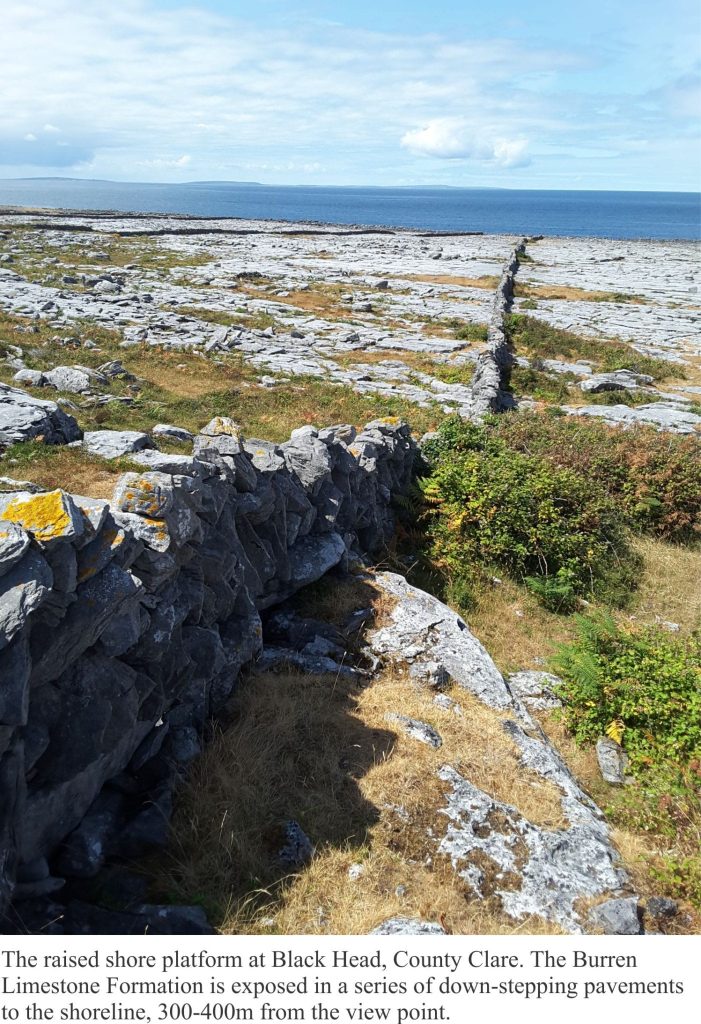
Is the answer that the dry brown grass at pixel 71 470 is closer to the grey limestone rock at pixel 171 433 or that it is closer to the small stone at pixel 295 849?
the grey limestone rock at pixel 171 433

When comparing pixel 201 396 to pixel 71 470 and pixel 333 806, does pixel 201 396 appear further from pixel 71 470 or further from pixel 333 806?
pixel 333 806

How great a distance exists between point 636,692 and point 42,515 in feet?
26.3

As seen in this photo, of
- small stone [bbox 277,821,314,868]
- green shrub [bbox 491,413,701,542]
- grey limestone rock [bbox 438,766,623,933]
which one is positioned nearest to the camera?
small stone [bbox 277,821,314,868]

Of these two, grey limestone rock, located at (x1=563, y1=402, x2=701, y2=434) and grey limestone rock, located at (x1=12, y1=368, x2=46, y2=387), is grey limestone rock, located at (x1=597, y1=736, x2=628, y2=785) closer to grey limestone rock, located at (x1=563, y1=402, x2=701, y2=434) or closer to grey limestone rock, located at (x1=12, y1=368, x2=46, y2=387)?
grey limestone rock, located at (x1=563, y1=402, x2=701, y2=434)

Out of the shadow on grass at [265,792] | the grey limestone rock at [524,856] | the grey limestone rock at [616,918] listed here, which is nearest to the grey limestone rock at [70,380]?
the shadow on grass at [265,792]

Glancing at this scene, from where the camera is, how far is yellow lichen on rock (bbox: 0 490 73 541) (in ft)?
18.2

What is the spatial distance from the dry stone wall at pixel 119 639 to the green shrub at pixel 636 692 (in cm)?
445

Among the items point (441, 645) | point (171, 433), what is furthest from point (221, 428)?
point (441, 645)

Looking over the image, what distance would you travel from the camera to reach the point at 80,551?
6035 millimetres

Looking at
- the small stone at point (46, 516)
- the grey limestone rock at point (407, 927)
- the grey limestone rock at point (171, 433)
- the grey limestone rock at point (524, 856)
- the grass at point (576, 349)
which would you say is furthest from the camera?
the grass at point (576, 349)

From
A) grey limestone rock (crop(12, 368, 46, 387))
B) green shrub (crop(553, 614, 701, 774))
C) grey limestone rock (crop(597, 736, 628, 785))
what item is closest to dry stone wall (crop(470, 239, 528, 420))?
green shrub (crop(553, 614, 701, 774))

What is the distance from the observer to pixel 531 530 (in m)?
13.7

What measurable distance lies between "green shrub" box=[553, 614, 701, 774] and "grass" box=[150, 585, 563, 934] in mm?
1897

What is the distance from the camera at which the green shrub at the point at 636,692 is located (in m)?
9.05
